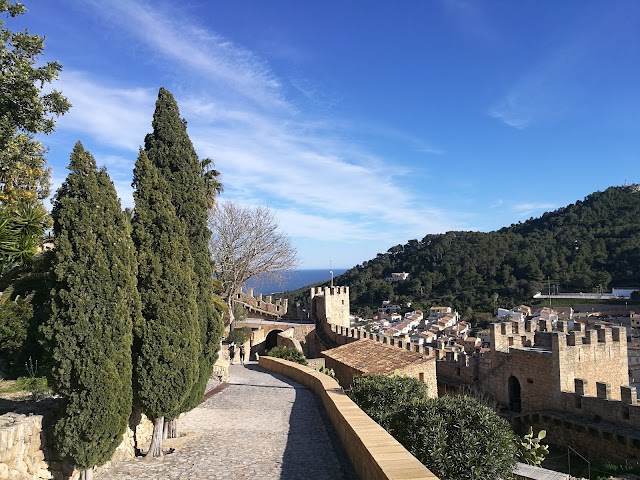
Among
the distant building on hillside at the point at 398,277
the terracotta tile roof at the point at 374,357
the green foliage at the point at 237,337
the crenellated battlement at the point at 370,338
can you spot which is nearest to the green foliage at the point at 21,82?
the terracotta tile roof at the point at 374,357

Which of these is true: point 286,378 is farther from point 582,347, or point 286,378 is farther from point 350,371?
point 582,347

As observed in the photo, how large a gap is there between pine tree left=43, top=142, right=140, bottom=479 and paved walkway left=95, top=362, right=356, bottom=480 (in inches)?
47.2

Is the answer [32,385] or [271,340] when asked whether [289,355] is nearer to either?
[271,340]

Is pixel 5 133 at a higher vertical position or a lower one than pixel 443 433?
higher

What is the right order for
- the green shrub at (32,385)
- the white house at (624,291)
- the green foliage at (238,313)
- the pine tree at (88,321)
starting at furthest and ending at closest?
1. the white house at (624,291)
2. the green foliage at (238,313)
3. the green shrub at (32,385)
4. the pine tree at (88,321)

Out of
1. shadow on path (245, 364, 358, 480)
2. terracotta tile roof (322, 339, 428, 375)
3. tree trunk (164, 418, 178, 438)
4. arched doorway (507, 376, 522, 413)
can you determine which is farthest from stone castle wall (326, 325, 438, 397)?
tree trunk (164, 418, 178, 438)

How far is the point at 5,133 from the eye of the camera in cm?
902

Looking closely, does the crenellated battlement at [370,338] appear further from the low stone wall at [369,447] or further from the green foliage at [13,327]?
the green foliage at [13,327]

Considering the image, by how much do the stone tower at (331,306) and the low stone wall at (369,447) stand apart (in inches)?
883

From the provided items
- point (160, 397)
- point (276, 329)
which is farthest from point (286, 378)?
point (276, 329)

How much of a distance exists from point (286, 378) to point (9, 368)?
9.44 metres

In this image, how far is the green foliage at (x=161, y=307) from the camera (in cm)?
850

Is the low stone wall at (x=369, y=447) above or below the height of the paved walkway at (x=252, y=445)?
above

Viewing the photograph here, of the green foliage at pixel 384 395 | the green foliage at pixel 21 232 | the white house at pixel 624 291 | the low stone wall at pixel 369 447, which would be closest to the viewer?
→ the low stone wall at pixel 369 447
